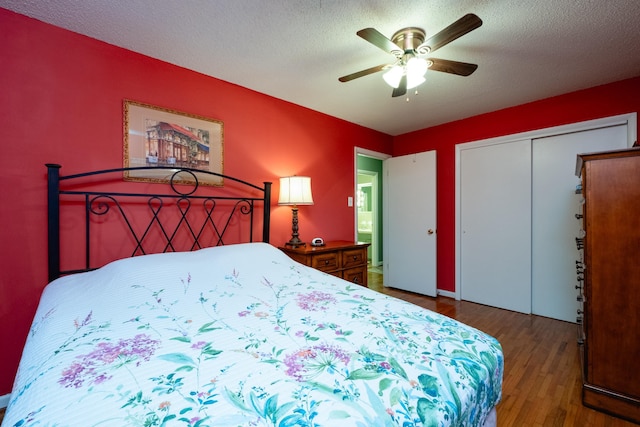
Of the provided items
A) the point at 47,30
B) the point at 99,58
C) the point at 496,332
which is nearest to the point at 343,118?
the point at 99,58

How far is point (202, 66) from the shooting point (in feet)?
7.02

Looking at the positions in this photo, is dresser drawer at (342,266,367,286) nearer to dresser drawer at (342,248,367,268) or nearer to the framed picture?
dresser drawer at (342,248,367,268)

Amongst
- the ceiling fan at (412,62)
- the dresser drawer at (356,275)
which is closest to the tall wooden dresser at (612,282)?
the ceiling fan at (412,62)

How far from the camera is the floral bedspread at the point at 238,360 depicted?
0.64 metres

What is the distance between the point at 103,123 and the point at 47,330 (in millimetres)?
1392

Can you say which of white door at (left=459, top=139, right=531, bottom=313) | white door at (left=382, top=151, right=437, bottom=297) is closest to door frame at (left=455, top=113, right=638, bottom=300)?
white door at (left=459, top=139, right=531, bottom=313)

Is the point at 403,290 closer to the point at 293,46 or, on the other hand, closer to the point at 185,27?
the point at 293,46

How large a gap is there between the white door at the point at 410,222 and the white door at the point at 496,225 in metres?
0.38

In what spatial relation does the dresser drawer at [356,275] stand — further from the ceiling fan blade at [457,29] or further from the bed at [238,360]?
the ceiling fan blade at [457,29]

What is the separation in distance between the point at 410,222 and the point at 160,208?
305 centimetres

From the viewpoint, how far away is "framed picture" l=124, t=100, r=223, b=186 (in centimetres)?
192

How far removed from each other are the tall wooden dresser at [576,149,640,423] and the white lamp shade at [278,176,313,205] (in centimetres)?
201

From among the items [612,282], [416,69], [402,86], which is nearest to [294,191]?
[402,86]

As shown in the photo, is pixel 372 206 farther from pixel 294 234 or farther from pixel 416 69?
pixel 416 69
